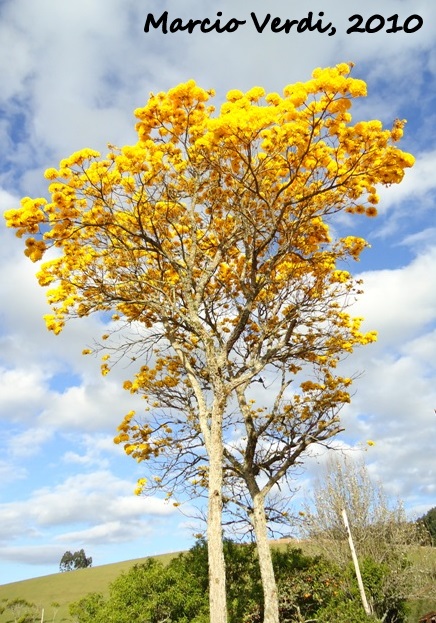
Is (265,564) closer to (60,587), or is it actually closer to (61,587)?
(61,587)

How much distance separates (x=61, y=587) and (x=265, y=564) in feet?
187

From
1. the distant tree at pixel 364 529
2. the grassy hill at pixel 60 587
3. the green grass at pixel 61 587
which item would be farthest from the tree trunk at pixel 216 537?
the green grass at pixel 61 587

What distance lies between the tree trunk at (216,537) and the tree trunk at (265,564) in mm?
4187

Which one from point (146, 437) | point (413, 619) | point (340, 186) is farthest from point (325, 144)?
point (413, 619)

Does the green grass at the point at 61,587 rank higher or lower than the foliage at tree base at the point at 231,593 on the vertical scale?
higher

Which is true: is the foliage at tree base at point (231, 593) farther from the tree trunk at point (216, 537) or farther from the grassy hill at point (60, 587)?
the grassy hill at point (60, 587)

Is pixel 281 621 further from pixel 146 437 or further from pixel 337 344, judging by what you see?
pixel 337 344

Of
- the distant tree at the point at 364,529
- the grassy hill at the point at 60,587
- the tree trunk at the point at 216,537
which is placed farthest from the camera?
the grassy hill at the point at 60,587

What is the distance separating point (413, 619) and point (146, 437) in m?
26.0

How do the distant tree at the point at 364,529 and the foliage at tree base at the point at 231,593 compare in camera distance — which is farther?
the distant tree at the point at 364,529

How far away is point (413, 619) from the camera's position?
29516 mm

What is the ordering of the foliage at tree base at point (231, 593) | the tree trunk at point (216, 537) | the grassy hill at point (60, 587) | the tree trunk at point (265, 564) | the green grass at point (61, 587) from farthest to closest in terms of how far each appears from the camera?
1. the green grass at point (61, 587)
2. the grassy hill at point (60, 587)
3. the foliage at tree base at point (231, 593)
4. the tree trunk at point (265, 564)
5. the tree trunk at point (216, 537)

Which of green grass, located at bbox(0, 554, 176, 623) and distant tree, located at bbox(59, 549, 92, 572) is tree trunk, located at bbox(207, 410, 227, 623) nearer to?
green grass, located at bbox(0, 554, 176, 623)

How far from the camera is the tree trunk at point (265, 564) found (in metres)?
11.4
